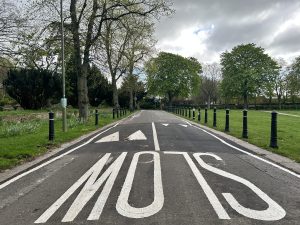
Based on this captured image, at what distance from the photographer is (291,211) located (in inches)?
206

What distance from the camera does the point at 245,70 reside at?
2968 inches

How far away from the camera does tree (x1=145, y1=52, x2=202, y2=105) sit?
88.5 m

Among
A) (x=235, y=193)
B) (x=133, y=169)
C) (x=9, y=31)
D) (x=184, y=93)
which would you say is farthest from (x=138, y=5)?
(x=184, y=93)

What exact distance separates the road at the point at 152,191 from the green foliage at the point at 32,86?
110 ft

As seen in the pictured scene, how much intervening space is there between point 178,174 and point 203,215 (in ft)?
8.34

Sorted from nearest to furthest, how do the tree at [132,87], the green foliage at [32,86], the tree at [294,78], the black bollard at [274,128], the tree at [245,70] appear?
the black bollard at [274,128] → the green foliage at [32,86] → the tree at [132,87] → the tree at [245,70] → the tree at [294,78]

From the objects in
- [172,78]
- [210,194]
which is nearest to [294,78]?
[172,78]

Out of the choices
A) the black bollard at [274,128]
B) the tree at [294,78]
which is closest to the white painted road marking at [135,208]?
the black bollard at [274,128]

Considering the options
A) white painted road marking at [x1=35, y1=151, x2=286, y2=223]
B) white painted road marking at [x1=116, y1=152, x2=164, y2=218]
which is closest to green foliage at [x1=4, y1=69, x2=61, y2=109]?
white painted road marking at [x1=35, y1=151, x2=286, y2=223]

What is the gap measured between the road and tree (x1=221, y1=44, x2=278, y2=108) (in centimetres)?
6726

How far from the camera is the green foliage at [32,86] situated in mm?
41312

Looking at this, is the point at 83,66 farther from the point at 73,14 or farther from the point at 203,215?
the point at 203,215

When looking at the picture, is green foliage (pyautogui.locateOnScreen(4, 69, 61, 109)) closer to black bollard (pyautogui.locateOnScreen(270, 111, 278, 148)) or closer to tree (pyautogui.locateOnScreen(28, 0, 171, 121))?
tree (pyautogui.locateOnScreen(28, 0, 171, 121))

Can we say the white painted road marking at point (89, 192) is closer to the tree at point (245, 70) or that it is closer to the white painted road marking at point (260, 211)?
the white painted road marking at point (260, 211)
